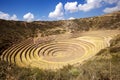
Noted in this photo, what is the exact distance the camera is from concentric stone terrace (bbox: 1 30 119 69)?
90.8 ft

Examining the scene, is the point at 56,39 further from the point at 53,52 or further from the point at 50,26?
the point at 53,52

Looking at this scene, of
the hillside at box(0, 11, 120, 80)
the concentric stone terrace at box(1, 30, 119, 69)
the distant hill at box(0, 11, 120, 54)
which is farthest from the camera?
the distant hill at box(0, 11, 120, 54)

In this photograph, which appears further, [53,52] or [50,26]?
[50,26]

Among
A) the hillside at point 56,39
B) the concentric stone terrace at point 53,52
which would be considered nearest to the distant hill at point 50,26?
the hillside at point 56,39

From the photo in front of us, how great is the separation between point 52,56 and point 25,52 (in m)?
5.00

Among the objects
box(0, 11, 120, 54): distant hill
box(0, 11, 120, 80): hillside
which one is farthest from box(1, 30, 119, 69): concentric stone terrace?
box(0, 11, 120, 54): distant hill

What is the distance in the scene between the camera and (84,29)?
4691cm

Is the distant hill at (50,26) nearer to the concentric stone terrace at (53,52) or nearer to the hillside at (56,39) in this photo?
the hillside at (56,39)

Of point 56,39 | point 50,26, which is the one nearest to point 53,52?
point 56,39

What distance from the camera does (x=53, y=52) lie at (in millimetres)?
33156

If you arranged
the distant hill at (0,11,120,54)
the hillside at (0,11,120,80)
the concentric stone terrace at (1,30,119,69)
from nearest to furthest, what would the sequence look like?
the concentric stone terrace at (1,30,119,69), the hillside at (0,11,120,80), the distant hill at (0,11,120,54)

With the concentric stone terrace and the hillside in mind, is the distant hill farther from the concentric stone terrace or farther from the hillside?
the concentric stone terrace

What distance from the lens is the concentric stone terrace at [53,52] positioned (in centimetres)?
2769

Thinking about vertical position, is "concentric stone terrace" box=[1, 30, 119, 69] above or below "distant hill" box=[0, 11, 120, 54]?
below
